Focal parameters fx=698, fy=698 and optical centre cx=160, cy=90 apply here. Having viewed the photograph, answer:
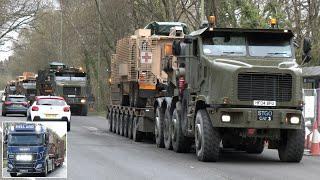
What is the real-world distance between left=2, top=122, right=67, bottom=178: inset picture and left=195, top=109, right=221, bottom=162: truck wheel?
891 cm

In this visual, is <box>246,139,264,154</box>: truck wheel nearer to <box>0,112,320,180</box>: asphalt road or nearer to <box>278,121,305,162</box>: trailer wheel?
<box>0,112,320,180</box>: asphalt road

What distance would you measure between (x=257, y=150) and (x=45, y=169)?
13.1 m

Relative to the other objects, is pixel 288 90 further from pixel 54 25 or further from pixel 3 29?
pixel 54 25

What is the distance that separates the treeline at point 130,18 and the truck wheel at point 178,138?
40.0ft

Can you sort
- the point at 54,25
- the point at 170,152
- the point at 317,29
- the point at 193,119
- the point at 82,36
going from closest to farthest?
the point at 193,119 < the point at 170,152 < the point at 317,29 < the point at 82,36 < the point at 54,25

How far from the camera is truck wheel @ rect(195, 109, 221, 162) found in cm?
1584

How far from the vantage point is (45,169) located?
22.9 feet

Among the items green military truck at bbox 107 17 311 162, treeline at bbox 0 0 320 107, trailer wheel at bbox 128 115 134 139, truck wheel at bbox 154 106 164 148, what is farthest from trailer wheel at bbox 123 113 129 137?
treeline at bbox 0 0 320 107

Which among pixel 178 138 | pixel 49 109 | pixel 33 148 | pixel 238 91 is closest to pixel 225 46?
pixel 238 91

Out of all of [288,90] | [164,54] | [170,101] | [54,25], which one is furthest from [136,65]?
[54,25]

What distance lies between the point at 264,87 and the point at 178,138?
3573 millimetres

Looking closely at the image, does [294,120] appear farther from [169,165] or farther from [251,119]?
[169,165]

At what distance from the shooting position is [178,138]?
730 inches

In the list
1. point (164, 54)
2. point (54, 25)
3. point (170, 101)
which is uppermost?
point (54, 25)
